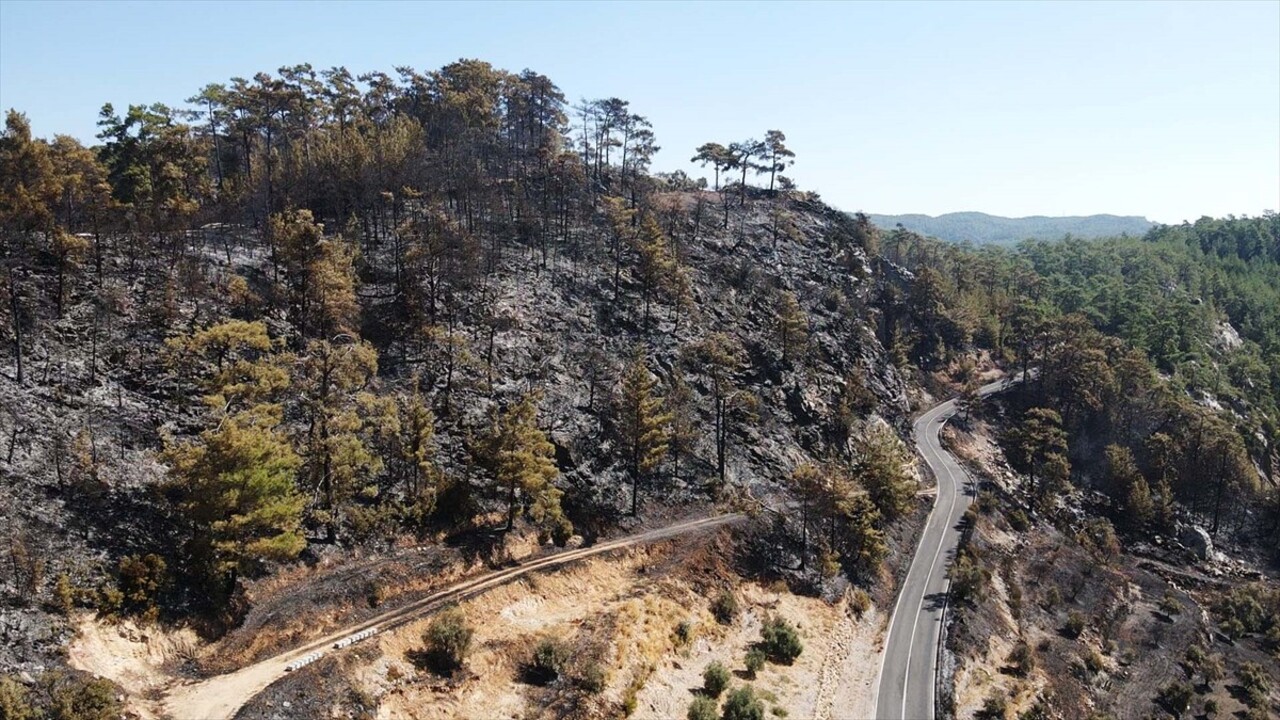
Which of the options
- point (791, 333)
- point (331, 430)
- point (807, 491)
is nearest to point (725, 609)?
point (807, 491)

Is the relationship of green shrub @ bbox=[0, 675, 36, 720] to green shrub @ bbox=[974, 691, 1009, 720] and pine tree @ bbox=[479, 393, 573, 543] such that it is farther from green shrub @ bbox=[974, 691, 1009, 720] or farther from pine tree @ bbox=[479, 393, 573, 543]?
green shrub @ bbox=[974, 691, 1009, 720]

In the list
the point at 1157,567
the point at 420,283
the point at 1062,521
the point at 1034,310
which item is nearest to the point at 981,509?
the point at 1062,521

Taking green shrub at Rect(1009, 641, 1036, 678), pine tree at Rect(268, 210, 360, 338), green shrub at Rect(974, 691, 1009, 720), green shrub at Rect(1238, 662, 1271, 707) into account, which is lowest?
green shrub at Rect(1238, 662, 1271, 707)

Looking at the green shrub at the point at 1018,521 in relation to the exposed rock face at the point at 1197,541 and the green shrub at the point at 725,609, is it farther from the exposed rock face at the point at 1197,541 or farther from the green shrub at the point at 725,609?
the green shrub at the point at 725,609

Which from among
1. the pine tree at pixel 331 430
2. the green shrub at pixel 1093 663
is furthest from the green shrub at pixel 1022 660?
the pine tree at pixel 331 430

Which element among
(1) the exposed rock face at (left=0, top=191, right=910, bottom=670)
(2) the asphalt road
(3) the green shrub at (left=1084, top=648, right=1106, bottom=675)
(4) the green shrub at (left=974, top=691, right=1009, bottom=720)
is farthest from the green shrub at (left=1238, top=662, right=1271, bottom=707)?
(1) the exposed rock face at (left=0, top=191, right=910, bottom=670)

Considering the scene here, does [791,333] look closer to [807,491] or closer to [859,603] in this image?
[807,491]

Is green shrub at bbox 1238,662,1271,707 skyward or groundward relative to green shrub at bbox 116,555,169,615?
groundward
